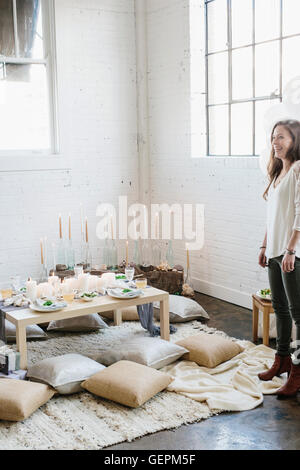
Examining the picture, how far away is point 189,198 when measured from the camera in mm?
5812

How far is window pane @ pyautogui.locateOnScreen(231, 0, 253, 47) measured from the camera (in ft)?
16.6

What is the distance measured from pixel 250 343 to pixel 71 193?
2.59m

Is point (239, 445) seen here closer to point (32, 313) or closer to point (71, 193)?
point (32, 313)

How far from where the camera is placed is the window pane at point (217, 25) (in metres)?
5.36

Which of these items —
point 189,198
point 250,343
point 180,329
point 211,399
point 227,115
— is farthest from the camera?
point 189,198

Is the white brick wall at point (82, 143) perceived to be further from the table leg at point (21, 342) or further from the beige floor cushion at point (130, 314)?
the table leg at point (21, 342)

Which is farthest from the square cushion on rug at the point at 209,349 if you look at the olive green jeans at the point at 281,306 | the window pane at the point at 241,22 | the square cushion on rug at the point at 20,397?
the window pane at the point at 241,22

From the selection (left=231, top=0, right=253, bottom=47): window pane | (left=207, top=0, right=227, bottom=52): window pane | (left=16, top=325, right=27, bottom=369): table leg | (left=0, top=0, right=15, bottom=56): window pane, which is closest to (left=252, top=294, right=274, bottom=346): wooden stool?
(left=16, top=325, right=27, bottom=369): table leg

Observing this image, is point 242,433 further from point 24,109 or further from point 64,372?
point 24,109

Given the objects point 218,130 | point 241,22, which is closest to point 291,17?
point 241,22

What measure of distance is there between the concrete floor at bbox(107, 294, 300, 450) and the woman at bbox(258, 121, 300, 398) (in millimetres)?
180

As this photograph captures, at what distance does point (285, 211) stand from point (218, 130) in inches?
96.7

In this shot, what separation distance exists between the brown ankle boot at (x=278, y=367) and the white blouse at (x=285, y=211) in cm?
65

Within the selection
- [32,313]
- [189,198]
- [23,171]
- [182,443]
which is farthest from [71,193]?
[182,443]
